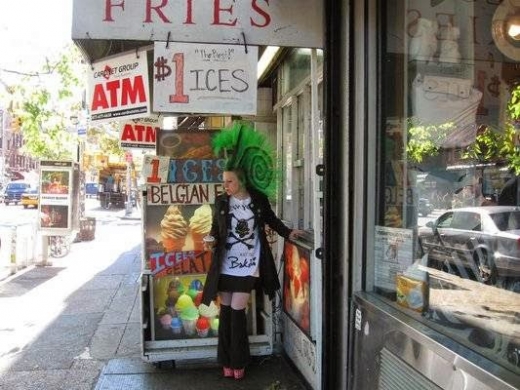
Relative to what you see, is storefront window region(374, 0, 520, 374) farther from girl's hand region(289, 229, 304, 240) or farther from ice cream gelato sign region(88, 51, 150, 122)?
ice cream gelato sign region(88, 51, 150, 122)

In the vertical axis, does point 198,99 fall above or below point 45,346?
above

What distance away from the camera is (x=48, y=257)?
11188 mm

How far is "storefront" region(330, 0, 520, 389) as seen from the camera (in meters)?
2.30

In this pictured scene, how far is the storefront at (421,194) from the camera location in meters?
2.30

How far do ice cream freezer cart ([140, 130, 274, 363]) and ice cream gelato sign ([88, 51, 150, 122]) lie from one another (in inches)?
38.3

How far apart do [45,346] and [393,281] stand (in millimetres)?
3889

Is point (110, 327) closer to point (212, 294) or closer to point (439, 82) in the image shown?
point (212, 294)

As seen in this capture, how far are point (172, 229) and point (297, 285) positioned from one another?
111cm

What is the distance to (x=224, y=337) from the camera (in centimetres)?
444

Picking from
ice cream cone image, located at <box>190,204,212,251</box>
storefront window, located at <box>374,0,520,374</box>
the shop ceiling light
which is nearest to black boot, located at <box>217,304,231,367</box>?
ice cream cone image, located at <box>190,204,212,251</box>

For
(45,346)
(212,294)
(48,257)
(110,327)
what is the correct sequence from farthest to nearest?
(48,257)
(110,327)
(45,346)
(212,294)

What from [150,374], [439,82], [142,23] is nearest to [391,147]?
[439,82]

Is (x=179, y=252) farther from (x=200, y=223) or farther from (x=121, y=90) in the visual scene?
(x=121, y=90)

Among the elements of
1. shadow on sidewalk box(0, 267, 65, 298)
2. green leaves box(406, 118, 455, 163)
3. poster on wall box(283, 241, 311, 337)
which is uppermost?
green leaves box(406, 118, 455, 163)
